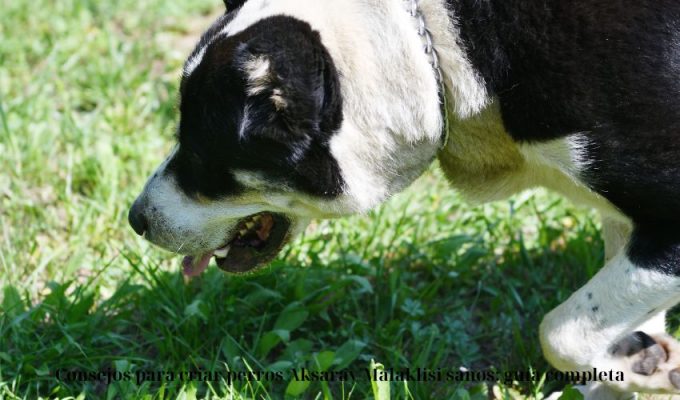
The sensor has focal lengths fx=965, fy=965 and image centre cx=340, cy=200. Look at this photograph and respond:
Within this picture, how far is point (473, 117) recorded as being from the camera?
2.96m

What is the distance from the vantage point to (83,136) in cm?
A: 484

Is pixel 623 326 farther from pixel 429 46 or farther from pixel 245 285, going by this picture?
pixel 245 285

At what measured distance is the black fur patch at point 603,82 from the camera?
2.67 metres

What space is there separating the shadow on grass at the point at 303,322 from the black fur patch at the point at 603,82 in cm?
94

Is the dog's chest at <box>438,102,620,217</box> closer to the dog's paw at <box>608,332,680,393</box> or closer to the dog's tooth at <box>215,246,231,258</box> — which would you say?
the dog's paw at <box>608,332,680,393</box>

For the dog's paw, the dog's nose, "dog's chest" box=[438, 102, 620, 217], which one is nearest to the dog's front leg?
the dog's paw

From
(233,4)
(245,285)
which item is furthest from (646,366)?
(233,4)

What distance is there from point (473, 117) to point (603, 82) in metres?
0.43

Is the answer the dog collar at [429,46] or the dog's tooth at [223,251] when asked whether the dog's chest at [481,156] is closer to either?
the dog collar at [429,46]

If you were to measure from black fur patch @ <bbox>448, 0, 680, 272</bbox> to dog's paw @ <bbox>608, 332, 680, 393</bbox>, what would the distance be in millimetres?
347

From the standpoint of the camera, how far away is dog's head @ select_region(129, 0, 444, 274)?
9.04ft

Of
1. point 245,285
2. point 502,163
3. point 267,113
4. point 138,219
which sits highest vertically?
point 267,113

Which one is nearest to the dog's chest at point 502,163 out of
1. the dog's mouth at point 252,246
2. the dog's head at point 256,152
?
the dog's head at point 256,152

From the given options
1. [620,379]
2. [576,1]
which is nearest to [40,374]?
[620,379]
